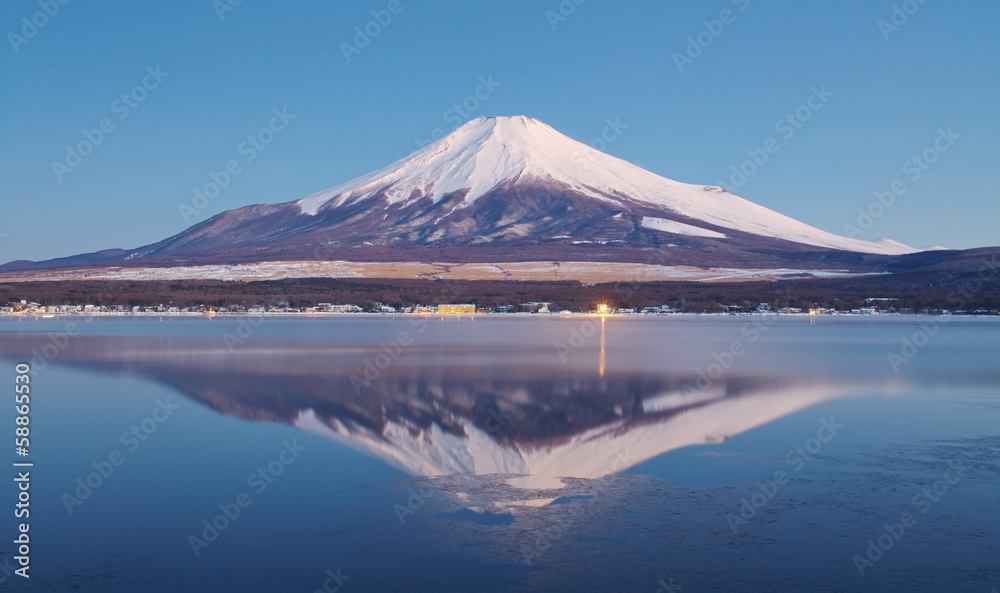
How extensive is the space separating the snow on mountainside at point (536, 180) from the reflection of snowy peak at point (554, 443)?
93728 millimetres

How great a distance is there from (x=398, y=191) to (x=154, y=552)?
107962 millimetres

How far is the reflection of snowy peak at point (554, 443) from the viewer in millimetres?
7895

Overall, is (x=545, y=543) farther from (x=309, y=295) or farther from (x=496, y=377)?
(x=309, y=295)

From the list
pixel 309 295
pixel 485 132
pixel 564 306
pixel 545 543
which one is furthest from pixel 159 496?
pixel 485 132

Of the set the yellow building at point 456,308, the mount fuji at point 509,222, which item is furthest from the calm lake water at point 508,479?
the mount fuji at point 509,222

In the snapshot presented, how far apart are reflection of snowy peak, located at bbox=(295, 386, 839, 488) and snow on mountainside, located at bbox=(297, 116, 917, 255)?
93.7 m

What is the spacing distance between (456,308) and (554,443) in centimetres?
3758

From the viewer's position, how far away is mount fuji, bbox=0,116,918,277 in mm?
82312

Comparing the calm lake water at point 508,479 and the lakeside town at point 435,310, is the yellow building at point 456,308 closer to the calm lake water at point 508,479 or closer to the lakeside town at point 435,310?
the lakeside town at point 435,310

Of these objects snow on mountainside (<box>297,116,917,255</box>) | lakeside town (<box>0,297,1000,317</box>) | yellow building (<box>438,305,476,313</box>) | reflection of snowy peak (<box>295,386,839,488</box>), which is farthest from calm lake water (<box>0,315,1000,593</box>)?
snow on mountainside (<box>297,116,917,255</box>)

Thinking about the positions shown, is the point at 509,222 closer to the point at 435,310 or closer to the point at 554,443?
the point at 435,310

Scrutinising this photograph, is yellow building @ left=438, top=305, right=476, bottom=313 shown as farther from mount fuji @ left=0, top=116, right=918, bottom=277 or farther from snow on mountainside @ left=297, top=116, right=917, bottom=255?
snow on mountainside @ left=297, top=116, right=917, bottom=255

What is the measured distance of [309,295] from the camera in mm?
50750

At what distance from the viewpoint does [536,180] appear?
110500mm
